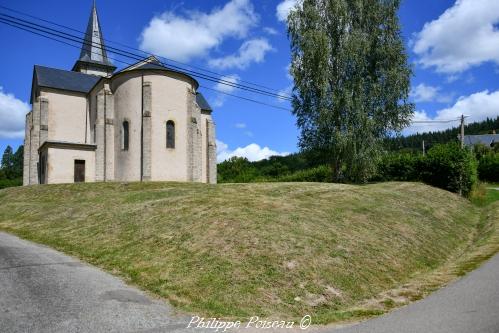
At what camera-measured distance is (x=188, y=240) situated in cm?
1116

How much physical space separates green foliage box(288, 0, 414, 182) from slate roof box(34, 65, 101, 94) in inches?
835

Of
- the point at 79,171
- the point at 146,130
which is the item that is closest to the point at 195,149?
the point at 146,130

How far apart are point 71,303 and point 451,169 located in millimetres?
28381

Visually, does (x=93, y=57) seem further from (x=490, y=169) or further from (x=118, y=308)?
(x=118, y=308)

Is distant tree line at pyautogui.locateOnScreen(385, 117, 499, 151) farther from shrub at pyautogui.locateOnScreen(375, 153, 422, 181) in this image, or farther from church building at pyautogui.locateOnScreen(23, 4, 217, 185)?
church building at pyautogui.locateOnScreen(23, 4, 217, 185)

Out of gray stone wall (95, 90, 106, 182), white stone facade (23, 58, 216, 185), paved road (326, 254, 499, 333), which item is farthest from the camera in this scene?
gray stone wall (95, 90, 106, 182)

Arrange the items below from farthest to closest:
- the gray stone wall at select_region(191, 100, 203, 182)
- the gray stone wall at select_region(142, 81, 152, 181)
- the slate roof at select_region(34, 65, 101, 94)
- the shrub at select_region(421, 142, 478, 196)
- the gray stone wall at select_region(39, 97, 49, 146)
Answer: the slate roof at select_region(34, 65, 101, 94), the gray stone wall at select_region(39, 97, 49, 146), the gray stone wall at select_region(191, 100, 203, 182), the gray stone wall at select_region(142, 81, 152, 181), the shrub at select_region(421, 142, 478, 196)

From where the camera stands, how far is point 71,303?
275 inches

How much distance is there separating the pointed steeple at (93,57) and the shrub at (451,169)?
39.9 metres

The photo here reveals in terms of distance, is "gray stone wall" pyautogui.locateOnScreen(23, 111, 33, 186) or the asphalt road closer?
the asphalt road

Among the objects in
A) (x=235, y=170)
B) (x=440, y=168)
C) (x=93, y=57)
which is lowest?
(x=440, y=168)

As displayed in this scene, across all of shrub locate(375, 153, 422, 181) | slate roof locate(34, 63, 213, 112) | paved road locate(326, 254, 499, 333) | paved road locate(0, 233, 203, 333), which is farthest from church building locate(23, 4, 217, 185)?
paved road locate(326, 254, 499, 333)

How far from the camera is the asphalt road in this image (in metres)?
6.05

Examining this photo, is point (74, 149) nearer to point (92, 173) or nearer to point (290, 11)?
point (92, 173)
